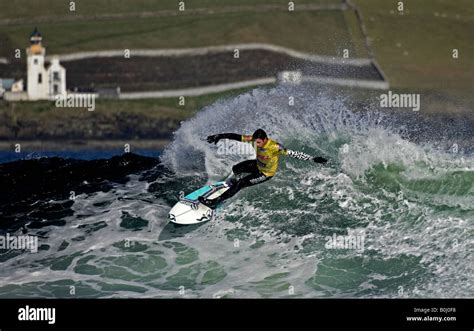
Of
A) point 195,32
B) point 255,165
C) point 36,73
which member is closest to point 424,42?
point 195,32

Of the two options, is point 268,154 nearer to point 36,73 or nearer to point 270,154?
point 270,154

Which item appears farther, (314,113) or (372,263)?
(314,113)

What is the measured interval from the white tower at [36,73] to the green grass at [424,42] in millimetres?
29300

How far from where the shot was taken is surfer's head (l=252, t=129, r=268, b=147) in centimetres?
2055

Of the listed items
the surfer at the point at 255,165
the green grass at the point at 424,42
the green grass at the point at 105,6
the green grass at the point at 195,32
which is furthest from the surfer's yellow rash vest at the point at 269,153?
the green grass at the point at 105,6

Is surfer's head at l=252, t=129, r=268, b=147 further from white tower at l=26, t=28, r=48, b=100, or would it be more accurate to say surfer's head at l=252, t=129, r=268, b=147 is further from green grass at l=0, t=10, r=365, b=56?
green grass at l=0, t=10, r=365, b=56

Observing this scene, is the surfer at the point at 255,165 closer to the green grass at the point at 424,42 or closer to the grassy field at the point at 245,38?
the grassy field at the point at 245,38

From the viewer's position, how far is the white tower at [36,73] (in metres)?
87.6

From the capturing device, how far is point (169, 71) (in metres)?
89.6

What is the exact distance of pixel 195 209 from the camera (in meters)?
21.3

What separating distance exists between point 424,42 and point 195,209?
73078 millimetres
